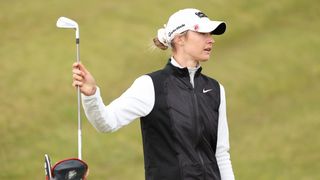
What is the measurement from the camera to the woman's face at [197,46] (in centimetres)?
687

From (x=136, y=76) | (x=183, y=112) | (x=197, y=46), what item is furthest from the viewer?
(x=136, y=76)

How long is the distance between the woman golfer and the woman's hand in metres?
0.48

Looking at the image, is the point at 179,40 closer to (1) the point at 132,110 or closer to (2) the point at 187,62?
(2) the point at 187,62

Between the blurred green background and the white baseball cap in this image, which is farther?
the blurred green background

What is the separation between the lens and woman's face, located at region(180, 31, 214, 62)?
6.87 metres

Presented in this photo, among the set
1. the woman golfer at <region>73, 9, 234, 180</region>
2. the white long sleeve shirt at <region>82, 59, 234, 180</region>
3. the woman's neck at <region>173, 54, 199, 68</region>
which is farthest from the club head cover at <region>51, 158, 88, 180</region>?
the woman's neck at <region>173, 54, 199, 68</region>

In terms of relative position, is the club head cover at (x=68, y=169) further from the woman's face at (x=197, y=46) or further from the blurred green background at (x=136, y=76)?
the blurred green background at (x=136, y=76)

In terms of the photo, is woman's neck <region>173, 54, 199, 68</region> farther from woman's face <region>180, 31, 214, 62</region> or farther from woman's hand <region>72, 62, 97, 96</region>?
woman's hand <region>72, 62, 97, 96</region>

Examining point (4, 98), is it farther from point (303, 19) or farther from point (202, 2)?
point (303, 19)

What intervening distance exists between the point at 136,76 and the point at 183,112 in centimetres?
995

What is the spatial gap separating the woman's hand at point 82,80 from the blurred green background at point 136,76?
7.27 metres

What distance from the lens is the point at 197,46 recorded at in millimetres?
6867

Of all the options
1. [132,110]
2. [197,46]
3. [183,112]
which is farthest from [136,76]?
[132,110]

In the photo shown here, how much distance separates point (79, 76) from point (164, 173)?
137cm
